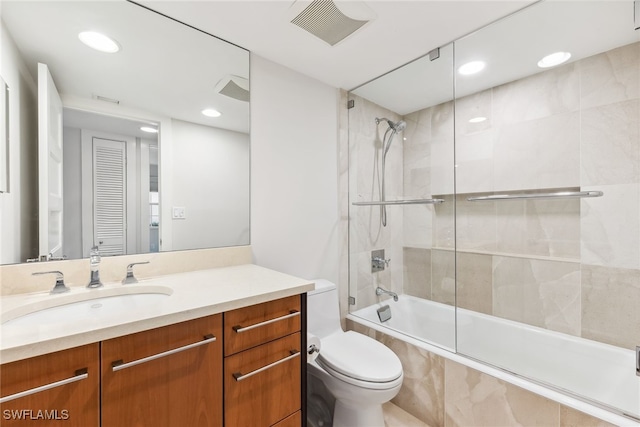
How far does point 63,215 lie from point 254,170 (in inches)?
36.8

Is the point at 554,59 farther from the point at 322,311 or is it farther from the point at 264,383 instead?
the point at 264,383

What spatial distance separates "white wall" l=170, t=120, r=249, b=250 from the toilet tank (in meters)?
0.57

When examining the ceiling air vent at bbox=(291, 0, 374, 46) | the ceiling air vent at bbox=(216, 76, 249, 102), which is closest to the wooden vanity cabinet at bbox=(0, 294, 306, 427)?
the ceiling air vent at bbox=(216, 76, 249, 102)

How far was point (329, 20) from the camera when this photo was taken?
4.82ft

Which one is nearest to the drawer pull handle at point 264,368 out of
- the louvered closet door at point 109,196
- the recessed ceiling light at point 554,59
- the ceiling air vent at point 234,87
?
the louvered closet door at point 109,196

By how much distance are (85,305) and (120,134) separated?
0.78 metres

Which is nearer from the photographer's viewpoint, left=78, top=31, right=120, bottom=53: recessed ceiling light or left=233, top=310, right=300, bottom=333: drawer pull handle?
left=233, top=310, right=300, bottom=333: drawer pull handle

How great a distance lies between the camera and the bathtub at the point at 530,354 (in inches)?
52.3

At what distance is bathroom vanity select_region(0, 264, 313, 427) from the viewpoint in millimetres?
704

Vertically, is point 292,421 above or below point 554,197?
below

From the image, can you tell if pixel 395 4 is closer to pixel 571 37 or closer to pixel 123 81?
pixel 571 37

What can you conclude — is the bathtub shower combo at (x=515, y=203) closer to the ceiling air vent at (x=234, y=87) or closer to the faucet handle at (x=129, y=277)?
the ceiling air vent at (x=234, y=87)

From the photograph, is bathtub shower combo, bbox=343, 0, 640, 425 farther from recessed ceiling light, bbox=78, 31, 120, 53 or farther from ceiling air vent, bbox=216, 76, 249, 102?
recessed ceiling light, bbox=78, 31, 120, 53

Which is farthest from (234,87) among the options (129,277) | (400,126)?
(400,126)
